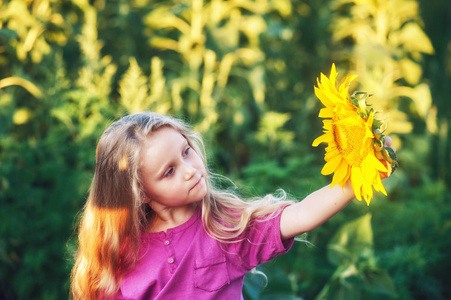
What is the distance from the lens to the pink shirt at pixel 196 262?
4.10 ft

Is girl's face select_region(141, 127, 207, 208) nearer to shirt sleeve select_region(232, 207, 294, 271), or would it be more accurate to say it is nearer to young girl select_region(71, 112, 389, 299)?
young girl select_region(71, 112, 389, 299)

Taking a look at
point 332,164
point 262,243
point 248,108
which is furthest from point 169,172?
point 248,108

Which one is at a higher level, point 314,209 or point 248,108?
point 314,209

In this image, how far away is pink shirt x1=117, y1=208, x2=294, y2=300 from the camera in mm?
1251

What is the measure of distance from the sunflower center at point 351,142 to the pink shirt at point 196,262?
26cm

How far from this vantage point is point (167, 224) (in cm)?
134

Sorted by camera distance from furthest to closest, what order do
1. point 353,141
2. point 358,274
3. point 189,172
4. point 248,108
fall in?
point 248,108
point 358,274
point 189,172
point 353,141

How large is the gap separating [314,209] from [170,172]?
36 cm

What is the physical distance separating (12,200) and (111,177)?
0.99 m

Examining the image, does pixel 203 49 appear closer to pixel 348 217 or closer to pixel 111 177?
pixel 348 217

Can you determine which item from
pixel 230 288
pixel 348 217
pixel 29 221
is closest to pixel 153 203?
pixel 230 288

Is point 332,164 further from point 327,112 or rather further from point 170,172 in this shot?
point 170,172

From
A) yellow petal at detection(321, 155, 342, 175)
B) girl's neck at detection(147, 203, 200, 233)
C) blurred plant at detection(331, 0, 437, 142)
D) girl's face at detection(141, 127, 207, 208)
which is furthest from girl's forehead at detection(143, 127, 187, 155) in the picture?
blurred plant at detection(331, 0, 437, 142)

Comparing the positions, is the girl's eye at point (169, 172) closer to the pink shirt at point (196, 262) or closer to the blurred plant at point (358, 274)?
the pink shirt at point (196, 262)
